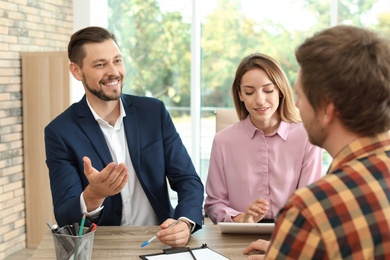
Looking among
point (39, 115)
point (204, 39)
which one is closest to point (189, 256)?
point (39, 115)

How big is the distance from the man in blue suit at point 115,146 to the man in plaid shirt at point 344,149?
1.05 m

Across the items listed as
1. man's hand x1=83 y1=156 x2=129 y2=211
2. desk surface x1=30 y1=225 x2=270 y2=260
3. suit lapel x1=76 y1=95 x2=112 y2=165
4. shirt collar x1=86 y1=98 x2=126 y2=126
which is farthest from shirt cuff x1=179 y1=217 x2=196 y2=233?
shirt collar x1=86 y1=98 x2=126 y2=126

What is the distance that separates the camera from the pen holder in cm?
153

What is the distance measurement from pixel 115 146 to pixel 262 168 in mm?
653

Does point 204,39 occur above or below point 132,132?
above

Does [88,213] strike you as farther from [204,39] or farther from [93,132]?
[204,39]

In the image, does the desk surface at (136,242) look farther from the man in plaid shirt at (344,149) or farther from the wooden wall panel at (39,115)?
the wooden wall panel at (39,115)

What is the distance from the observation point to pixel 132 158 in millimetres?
2293

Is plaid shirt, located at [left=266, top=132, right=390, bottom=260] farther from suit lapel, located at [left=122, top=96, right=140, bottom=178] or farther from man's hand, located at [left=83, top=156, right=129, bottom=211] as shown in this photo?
suit lapel, located at [left=122, top=96, right=140, bottom=178]

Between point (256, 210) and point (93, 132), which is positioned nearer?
point (256, 210)

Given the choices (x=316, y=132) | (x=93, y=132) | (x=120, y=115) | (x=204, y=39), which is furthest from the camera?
(x=204, y=39)

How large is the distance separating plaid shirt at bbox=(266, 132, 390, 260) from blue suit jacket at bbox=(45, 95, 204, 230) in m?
1.03

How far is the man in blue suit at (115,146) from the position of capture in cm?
218

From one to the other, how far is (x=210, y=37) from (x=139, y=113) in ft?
10.0
